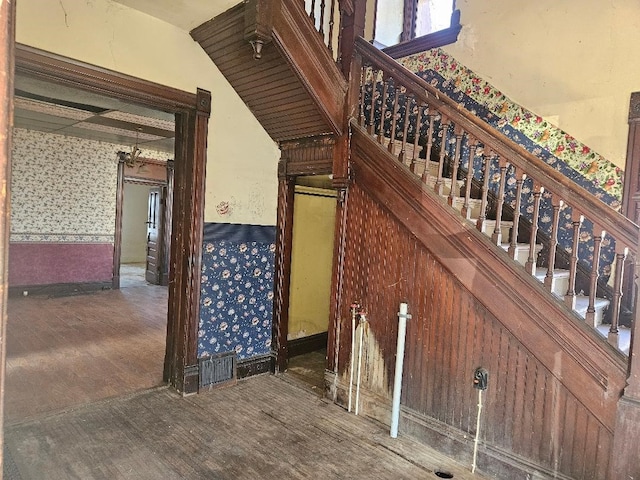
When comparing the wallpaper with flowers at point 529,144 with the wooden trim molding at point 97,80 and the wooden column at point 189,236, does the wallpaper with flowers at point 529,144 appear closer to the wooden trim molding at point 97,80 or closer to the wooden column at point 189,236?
the wooden column at point 189,236

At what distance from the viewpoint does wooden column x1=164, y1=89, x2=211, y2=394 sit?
11.5 feet

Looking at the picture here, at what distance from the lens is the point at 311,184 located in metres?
4.73

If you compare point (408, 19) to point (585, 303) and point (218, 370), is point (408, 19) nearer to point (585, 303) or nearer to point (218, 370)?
point (585, 303)

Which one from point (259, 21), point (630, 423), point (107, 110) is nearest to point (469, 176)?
point (630, 423)

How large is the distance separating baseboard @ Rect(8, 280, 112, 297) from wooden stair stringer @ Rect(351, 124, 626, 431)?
6.63m

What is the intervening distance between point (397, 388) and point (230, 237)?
6.44 feet

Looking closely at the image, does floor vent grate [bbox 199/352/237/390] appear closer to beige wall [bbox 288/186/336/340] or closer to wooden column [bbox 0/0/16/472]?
beige wall [bbox 288/186/336/340]

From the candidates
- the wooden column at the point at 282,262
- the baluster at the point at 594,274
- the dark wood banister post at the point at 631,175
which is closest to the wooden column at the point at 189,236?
the wooden column at the point at 282,262

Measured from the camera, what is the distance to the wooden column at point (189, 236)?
3.52 meters

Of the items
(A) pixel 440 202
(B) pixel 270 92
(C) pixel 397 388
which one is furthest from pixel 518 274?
(B) pixel 270 92

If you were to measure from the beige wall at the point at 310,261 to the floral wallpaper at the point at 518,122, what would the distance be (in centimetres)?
177

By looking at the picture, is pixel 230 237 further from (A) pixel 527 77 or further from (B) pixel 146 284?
(B) pixel 146 284

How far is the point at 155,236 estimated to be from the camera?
8844 mm

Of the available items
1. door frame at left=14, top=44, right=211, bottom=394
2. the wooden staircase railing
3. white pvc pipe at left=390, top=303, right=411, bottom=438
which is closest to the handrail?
the wooden staircase railing
